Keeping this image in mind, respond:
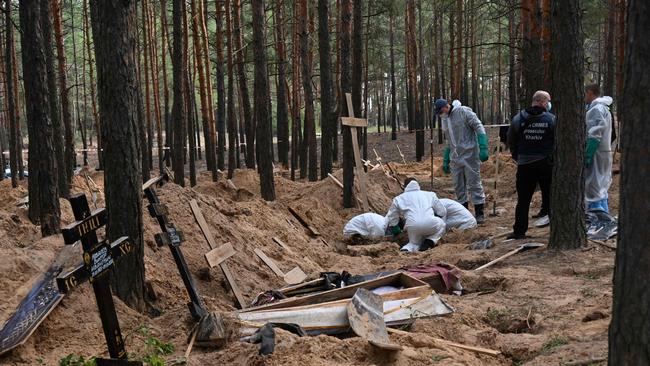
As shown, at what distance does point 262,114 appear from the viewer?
13148 millimetres

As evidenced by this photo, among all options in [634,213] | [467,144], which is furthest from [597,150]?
[634,213]

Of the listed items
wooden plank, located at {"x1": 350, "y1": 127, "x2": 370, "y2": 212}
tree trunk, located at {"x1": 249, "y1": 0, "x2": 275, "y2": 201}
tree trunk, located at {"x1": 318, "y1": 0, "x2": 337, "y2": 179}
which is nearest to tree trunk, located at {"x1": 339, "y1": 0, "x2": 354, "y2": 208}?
wooden plank, located at {"x1": 350, "y1": 127, "x2": 370, "y2": 212}

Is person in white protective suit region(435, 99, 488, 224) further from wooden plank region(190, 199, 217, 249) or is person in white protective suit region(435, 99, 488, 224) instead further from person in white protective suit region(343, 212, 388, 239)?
wooden plank region(190, 199, 217, 249)

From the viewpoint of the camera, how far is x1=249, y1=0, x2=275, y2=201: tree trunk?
12977mm

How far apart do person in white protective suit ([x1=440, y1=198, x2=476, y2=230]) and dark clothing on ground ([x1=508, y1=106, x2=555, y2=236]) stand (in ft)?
5.86

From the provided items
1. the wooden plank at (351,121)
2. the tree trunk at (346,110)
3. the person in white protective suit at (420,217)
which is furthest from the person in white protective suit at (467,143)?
the tree trunk at (346,110)

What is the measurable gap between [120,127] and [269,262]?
3.48 m

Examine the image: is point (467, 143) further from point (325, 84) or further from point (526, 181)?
point (325, 84)

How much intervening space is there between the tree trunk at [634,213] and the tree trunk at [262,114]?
33.8 feet

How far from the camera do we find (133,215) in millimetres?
5918

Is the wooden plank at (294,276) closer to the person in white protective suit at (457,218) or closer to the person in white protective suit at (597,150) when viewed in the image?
the person in white protective suit at (457,218)

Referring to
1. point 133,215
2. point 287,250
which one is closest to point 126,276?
point 133,215

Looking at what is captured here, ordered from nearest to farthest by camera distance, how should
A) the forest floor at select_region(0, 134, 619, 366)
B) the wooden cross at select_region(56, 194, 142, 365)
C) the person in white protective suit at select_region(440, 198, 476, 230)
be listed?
the wooden cross at select_region(56, 194, 142, 365), the forest floor at select_region(0, 134, 619, 366), the person in white protective suit at select_region(440, 198, 476, 230)

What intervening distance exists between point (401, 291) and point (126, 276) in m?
2.52
